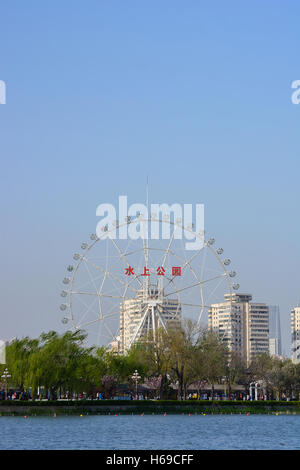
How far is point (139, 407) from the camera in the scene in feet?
228

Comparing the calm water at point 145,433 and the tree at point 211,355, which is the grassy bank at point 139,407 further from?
the tree at point 211,355

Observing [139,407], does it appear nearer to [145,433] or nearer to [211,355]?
[211,355]

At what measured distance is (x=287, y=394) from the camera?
105 m

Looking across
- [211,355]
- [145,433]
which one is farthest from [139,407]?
[145,433]

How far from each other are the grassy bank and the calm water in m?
2.69

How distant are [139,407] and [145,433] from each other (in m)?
22.2

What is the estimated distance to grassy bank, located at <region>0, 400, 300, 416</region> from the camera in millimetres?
62688

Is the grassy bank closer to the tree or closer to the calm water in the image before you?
the calm water

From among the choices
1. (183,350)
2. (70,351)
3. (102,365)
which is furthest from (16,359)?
(183,350)

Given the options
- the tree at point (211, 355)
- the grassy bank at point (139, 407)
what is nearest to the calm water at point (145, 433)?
the grassy bank at point (139, 407)

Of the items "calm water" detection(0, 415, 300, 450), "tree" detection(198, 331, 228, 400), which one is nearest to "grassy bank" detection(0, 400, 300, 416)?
"calm water" detection(0, 415, 300, 450)

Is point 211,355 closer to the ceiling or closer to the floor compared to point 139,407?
closer to the ceiling
